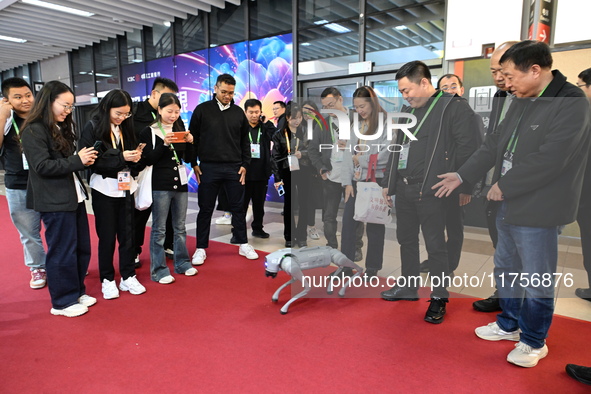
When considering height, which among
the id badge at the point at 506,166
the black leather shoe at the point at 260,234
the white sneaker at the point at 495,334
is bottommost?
the white sneaker at the point at 495,334

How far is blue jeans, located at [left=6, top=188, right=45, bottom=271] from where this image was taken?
2766 mm

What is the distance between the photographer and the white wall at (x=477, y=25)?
3.97 m

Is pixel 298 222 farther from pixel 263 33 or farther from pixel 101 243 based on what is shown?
pixel 263 33

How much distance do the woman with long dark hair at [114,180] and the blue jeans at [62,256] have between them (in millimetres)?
171

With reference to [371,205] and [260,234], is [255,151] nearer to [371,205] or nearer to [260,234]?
[260,234]

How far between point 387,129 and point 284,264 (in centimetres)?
106

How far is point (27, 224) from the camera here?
284 cm

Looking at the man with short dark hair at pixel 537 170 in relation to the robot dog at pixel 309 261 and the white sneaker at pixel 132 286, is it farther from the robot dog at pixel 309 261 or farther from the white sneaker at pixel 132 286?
the white sneaker at pixel 132 286

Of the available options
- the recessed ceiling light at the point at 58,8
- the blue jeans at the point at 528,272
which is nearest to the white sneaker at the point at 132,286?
the blue jeans at the point at 528,272

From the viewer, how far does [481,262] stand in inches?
85.6

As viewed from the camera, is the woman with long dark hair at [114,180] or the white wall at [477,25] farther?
the white wall at [477,25]

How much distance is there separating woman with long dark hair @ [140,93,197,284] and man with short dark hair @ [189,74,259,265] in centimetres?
30

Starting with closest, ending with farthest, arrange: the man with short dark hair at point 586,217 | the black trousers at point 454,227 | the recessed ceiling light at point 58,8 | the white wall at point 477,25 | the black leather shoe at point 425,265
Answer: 1. the man with short dark hair at point 586,217
2. the black trousers at point 454,227
3. the black leather shoe at point 425,265
4. the white wall at point 477,25
5. the recessed ceiling light at point 58,8

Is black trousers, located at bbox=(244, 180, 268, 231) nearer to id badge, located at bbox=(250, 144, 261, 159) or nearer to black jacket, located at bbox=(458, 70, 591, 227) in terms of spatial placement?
id badge, located at bbox=(250, 144, 261, 159)
